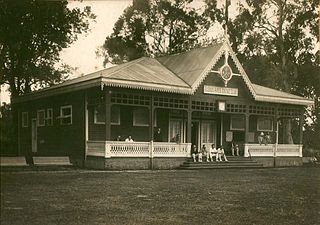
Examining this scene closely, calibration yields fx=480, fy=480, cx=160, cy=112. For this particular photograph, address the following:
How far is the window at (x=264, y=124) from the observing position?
28147mm

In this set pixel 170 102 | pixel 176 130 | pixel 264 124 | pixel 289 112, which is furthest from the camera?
pixel 264 124

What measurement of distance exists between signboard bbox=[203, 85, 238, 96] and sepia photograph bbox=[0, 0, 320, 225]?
6 cm

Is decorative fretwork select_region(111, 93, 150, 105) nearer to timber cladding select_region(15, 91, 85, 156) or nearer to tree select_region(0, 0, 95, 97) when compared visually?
timber cladding select_region(15, 91, 85, 156)

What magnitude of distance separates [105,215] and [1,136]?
2.29 metres

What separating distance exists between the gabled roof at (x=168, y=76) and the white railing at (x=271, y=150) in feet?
7.97

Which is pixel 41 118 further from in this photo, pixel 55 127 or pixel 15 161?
pixel 15 161

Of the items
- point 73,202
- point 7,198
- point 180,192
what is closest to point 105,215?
point 73,202

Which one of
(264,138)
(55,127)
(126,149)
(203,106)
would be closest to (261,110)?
(264,138)

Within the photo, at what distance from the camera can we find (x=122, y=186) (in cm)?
1259

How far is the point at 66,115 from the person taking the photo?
2284 cm

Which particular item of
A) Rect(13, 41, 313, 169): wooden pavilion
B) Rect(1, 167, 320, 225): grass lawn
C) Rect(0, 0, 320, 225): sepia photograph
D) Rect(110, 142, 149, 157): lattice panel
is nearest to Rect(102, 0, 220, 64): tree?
Rect(0, 0, 320, 225): sepia photograph

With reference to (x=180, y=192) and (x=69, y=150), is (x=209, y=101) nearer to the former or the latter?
(x=69, y=150)

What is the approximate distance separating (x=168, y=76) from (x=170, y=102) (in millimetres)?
2004

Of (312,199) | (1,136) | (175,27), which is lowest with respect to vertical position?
(312,199)
